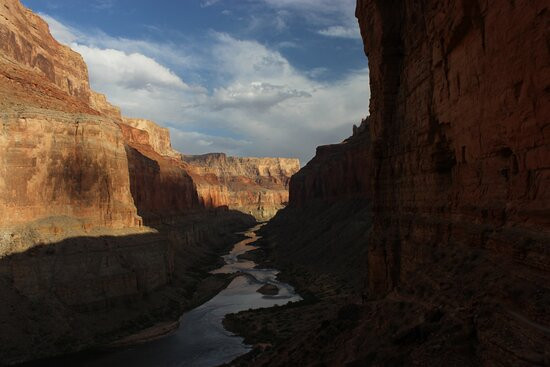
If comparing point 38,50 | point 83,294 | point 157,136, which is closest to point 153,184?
point 38,50

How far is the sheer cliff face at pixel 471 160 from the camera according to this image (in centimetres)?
1014

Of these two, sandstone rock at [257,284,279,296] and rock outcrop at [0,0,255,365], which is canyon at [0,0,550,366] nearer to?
rock outcrop at [0,0,255,365]

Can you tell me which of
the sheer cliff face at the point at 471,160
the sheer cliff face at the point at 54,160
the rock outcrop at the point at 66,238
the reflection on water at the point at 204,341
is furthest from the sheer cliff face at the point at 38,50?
the sheer cliff face at the point at 471,160

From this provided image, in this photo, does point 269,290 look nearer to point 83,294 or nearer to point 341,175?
point 83,294

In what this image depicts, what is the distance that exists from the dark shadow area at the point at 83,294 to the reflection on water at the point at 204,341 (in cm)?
230

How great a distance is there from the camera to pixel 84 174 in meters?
43.3

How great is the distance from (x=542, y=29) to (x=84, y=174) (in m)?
43.0

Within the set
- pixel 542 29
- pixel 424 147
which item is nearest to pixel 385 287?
pixel 424 147

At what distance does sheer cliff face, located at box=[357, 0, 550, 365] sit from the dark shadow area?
26532 millimetres

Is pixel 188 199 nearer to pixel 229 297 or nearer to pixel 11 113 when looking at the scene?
pixel 229 297

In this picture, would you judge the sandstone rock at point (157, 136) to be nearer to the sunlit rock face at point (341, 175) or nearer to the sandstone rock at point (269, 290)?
the sunlit rock face at point (341, 175)

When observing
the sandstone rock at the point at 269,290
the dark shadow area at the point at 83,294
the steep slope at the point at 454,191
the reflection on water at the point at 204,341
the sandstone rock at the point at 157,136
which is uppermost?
the sandstone rock at the point at 157,136

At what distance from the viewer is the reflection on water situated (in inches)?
1282

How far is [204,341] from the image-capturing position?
3700 cm
